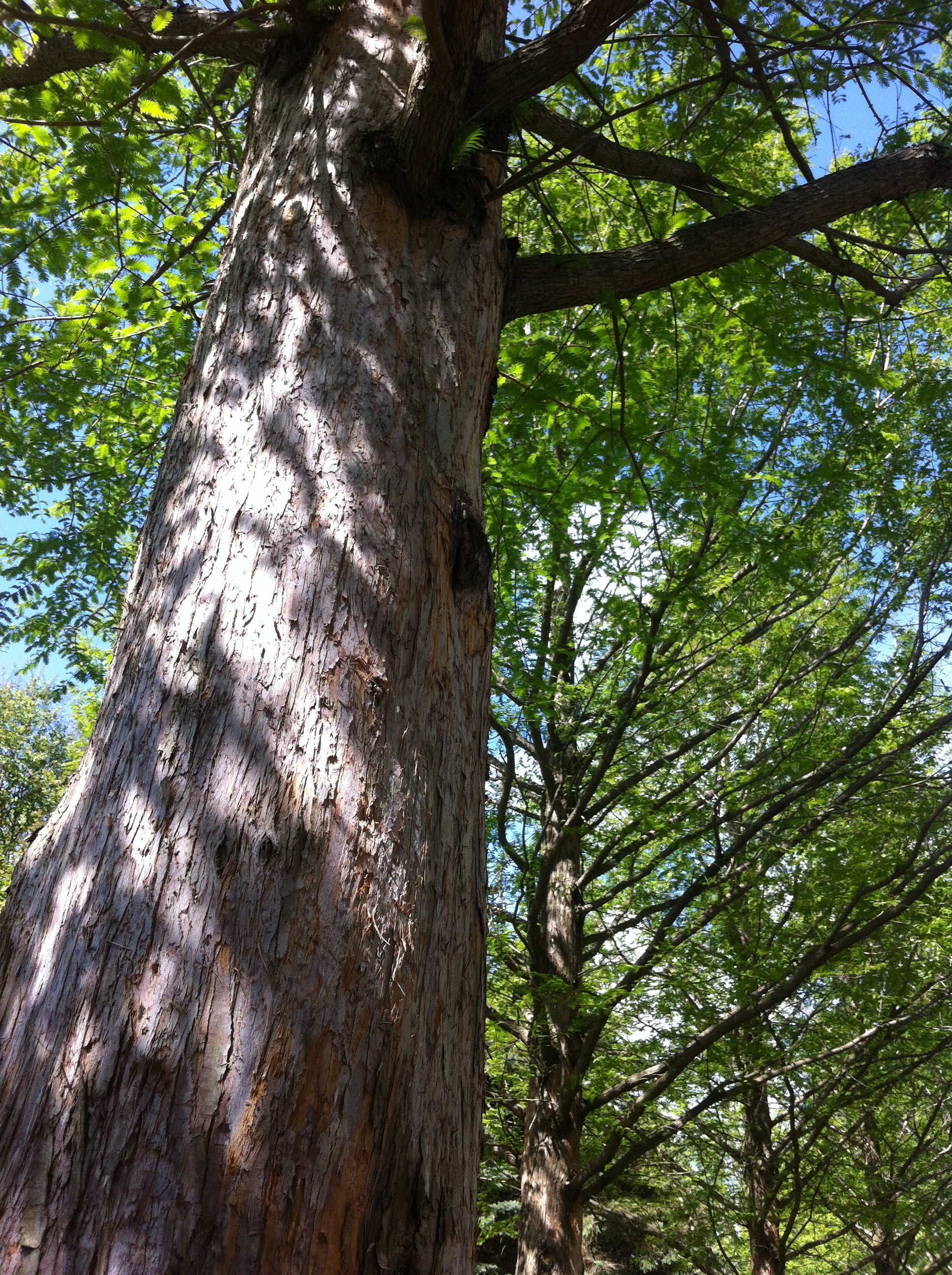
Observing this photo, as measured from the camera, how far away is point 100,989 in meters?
1.19

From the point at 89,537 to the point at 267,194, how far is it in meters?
4.65

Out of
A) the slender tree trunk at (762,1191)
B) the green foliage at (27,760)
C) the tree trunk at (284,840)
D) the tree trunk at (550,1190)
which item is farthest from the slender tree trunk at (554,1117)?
the green foliage at (27,760)

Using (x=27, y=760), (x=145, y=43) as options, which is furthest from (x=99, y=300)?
(x=27, y=760)

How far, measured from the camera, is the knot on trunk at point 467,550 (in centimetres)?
178

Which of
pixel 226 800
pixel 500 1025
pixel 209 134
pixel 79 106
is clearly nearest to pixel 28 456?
pixel 209 134

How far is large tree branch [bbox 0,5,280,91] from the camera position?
92.3 inches

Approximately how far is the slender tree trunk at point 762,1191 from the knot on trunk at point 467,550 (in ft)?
21.8

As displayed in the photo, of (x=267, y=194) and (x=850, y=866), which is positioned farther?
(x=850, y=866)

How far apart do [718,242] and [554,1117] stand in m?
5.91

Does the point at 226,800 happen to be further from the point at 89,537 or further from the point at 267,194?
the point at 89,537

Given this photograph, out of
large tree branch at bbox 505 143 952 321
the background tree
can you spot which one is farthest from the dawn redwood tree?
the background tree

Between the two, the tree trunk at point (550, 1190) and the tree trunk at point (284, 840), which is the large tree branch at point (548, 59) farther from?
the tree trunk at point (550, 1190)

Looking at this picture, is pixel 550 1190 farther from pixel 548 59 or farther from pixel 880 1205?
pixel 548 59

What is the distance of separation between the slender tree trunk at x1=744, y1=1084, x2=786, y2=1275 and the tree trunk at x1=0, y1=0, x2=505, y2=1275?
6.68 meters
